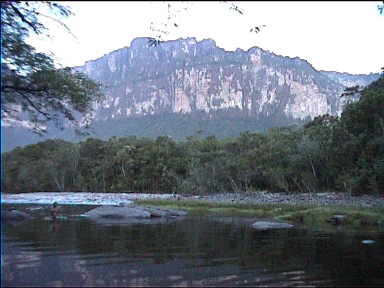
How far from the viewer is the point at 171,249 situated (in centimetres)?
1577

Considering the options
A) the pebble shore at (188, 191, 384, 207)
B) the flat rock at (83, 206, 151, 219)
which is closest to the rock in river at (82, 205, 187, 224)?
the flat rock at (83, 206, 151, 219)

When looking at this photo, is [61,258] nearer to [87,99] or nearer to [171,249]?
[171,249]

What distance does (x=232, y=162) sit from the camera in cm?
6781

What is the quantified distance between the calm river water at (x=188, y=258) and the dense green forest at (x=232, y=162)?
2305cm

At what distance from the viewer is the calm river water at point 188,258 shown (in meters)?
10.8

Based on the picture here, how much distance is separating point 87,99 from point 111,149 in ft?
265

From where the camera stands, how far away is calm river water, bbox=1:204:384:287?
1077 centimetres

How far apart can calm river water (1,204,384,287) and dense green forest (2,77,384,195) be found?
75.6ft

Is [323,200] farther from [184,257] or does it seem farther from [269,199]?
[184,257]

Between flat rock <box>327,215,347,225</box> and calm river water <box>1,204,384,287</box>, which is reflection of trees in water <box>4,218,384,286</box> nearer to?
calm river water <box>1,204,384,287</box>

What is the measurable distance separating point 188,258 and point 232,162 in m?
54.3

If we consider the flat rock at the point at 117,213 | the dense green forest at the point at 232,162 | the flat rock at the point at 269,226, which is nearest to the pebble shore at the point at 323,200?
the dense green forest at the point at 232,162

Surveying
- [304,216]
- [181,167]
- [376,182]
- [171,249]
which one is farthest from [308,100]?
[171,249]

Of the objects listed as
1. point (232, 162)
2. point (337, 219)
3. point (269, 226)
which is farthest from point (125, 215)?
point (232, 162)
